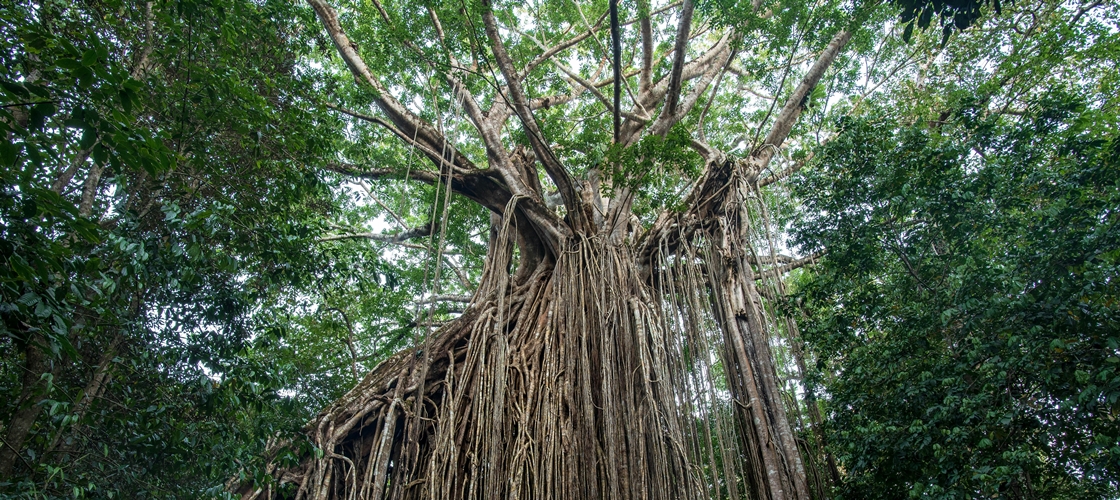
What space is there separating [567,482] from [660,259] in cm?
187

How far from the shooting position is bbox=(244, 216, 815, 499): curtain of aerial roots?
3131mm

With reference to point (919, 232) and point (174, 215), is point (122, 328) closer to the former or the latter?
point (174, 215)

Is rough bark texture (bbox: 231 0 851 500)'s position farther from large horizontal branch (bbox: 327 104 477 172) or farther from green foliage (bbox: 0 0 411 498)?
green foliage (bbox: 0 0 411 498)

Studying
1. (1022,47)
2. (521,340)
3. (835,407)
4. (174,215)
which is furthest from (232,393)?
(1022,47)

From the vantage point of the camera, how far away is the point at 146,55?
2.51 metres

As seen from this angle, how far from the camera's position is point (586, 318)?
12.7 feet

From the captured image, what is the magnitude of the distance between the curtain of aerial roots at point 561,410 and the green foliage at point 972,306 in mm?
754

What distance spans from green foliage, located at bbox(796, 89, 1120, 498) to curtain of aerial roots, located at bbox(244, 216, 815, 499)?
75 centimetres

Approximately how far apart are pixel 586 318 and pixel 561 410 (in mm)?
649

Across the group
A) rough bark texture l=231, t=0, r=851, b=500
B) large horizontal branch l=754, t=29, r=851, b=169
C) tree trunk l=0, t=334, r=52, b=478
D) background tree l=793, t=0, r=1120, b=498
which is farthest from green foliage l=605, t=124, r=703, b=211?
tree trunk l=0, t=334, r=52, b=478

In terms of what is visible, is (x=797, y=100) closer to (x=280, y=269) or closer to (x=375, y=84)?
(x=375, y=84)

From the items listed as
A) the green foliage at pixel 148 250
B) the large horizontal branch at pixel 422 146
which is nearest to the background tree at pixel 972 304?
the green foliage at pixel 148 250

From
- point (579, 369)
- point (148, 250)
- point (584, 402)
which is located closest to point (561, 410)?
point (584, 402)

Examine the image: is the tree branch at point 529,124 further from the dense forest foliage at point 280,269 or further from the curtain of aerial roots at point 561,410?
the dense forest foliage at point 280,269
